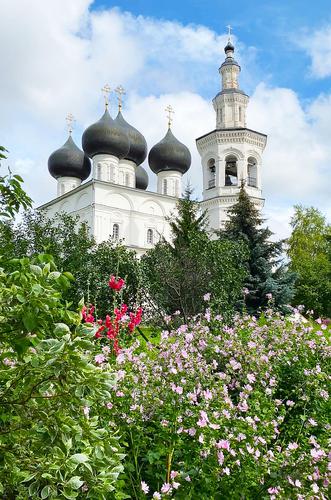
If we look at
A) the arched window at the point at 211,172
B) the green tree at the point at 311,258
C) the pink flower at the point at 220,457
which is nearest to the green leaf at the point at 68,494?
the pink flower at the point at 220,457

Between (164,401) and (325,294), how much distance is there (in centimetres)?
2313

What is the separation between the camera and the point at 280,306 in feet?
47.0

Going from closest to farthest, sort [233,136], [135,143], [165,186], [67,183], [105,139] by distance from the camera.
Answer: [105,139] < [135,143] < [233,136] < [165,186] < [67,183]

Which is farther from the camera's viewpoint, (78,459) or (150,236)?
(150,236)

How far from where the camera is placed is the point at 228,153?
29.8 meters

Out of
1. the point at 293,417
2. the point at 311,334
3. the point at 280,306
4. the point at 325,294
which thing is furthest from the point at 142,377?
the point at 325,294

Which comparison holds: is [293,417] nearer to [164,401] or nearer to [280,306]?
A: [164,401]

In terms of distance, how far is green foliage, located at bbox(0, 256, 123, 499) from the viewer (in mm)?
1836

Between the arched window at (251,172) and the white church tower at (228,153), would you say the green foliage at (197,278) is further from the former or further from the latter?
the arched window at (251,172)

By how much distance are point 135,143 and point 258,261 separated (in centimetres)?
1566

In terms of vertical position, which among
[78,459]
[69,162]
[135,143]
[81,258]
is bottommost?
[78,459]

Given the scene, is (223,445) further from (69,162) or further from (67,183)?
(67,183)

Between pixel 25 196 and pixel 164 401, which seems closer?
pixel 25 196

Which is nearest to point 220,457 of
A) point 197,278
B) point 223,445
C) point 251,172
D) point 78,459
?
point 223,445
